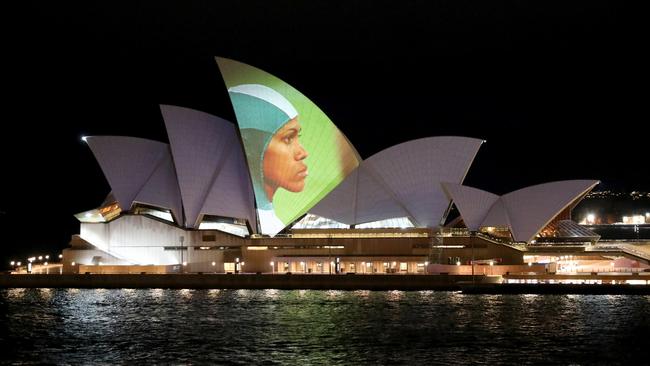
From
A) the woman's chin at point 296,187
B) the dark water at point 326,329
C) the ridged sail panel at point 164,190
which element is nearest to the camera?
the dark water at point 326,329

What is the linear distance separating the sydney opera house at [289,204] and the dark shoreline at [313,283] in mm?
2287

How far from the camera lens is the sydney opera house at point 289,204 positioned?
5434 centimetres

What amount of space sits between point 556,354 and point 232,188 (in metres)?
32.3

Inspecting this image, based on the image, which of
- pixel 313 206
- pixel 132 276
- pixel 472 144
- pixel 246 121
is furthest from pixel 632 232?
pixel 132 276

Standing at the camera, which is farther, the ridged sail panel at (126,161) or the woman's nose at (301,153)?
the woman's nose at (301,153)

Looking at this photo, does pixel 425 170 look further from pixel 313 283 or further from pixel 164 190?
pixel 164 190

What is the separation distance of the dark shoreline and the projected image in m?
6.78

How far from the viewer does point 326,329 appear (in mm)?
32500

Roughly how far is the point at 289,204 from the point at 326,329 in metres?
24.9

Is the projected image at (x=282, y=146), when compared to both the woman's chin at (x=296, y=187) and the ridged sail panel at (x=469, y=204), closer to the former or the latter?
the woman's chin at (x=296, y=187)

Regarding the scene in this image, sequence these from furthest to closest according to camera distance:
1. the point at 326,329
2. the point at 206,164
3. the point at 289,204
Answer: the point at 289,204
the point at 206,164
the point at 326,329

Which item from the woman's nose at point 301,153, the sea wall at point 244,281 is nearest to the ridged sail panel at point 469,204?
the sea wall at point 244,281

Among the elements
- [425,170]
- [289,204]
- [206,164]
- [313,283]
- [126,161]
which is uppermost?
[126,161]

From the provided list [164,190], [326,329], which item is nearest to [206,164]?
[164,190]
